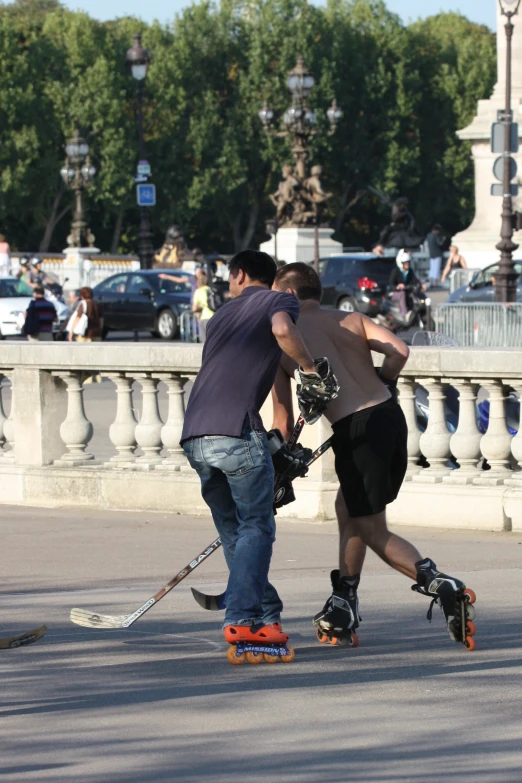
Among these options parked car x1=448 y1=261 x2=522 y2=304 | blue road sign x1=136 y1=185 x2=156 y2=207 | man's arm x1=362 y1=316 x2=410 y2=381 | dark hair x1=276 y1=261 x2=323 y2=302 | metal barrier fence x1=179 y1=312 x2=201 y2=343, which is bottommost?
metal barrier fence x1=179 y1=312 x2=201 y2=343

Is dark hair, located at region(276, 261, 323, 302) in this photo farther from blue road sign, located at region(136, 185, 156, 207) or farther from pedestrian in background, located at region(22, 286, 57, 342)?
blue road sign, located at region(136, 185, 156, 207)

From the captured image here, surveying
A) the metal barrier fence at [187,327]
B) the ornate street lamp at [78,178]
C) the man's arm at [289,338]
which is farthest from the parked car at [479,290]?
the man's arm at [289,338]

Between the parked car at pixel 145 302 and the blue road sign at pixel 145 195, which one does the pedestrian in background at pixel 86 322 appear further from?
the blue road sign at pixel 145 195

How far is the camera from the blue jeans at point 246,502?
5.93 meters

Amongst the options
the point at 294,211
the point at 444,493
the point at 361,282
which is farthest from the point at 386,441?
the point at 294,211

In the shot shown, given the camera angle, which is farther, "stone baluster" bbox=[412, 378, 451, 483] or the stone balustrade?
"stone baluster" bbox=[412, 378, 451, 483]

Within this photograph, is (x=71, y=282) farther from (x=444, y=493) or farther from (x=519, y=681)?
(x=519, y=681)

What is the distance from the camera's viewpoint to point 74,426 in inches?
409

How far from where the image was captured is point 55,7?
94062 millimetres

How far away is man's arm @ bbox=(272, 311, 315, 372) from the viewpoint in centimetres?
571

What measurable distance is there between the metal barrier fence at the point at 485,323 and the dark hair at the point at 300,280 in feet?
49.9

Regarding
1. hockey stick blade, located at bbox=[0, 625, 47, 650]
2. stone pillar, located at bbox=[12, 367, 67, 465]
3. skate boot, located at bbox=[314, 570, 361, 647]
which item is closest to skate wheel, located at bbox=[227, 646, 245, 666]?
skate boot, located at bbox=[314, 570, 361, 647]

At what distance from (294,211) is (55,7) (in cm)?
4797

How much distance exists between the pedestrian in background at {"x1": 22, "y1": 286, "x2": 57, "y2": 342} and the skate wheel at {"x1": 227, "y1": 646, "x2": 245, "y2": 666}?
17432mm
